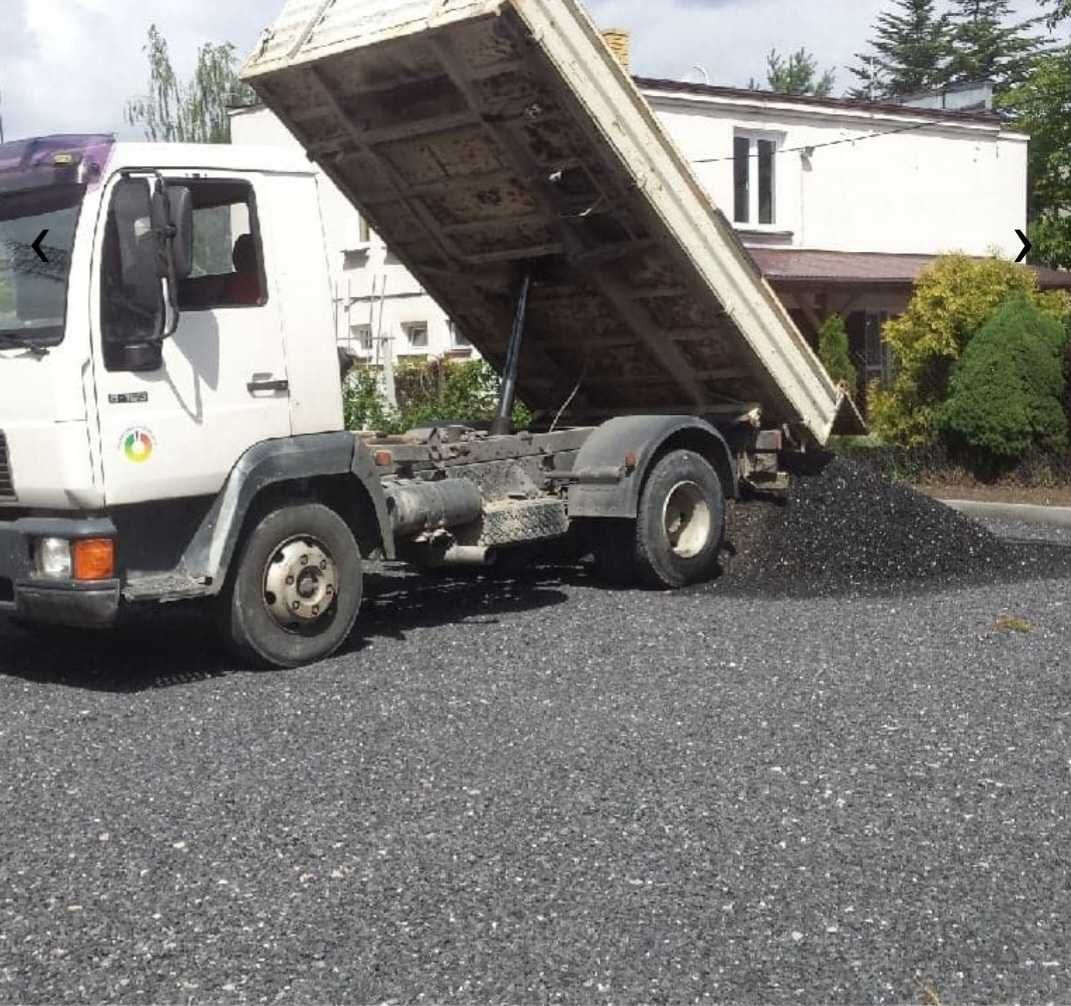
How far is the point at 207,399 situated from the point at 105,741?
182cm

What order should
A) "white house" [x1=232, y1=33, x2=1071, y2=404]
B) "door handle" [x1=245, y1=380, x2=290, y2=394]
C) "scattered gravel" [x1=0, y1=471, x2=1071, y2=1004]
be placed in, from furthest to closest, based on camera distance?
"white house" [x1=232, y1=33, x2=1071, y2=404], "door handle" [x1=245, y1=380, x2=290, y2=394], "scattered gravel" [x1=0, y1=471, x2=1071, y2=1004]

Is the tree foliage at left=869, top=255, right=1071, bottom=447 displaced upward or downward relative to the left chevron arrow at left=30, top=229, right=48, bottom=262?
downward

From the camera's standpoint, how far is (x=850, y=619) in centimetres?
902

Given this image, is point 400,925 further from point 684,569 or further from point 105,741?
point 684,569

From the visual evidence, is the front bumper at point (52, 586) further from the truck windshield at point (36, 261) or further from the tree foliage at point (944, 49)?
the tree foliage at point (944, 49)

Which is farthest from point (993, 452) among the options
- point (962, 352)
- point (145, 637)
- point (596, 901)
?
point (596, 901)

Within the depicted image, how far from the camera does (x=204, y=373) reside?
771 centimetres

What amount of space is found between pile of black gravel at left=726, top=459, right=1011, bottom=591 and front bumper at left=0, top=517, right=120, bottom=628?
468cm

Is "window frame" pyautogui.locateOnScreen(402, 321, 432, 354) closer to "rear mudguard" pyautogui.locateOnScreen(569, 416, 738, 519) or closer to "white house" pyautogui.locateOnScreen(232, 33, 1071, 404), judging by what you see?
"white house" pyautogui.locateOnScreen(232, 33, 1071, 404)

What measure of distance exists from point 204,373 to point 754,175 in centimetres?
2010

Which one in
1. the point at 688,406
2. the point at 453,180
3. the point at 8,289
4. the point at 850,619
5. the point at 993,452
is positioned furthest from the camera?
the point at 993,452

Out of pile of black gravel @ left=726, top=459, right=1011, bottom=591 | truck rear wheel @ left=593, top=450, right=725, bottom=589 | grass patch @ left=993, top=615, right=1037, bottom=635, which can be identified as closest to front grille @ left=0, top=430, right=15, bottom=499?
truck rear wheel @ left=593, top=450, right=725, bottom=589

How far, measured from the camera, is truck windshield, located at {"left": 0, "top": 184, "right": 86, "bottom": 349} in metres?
7.31

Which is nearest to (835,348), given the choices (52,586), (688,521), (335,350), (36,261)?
(688,521)
